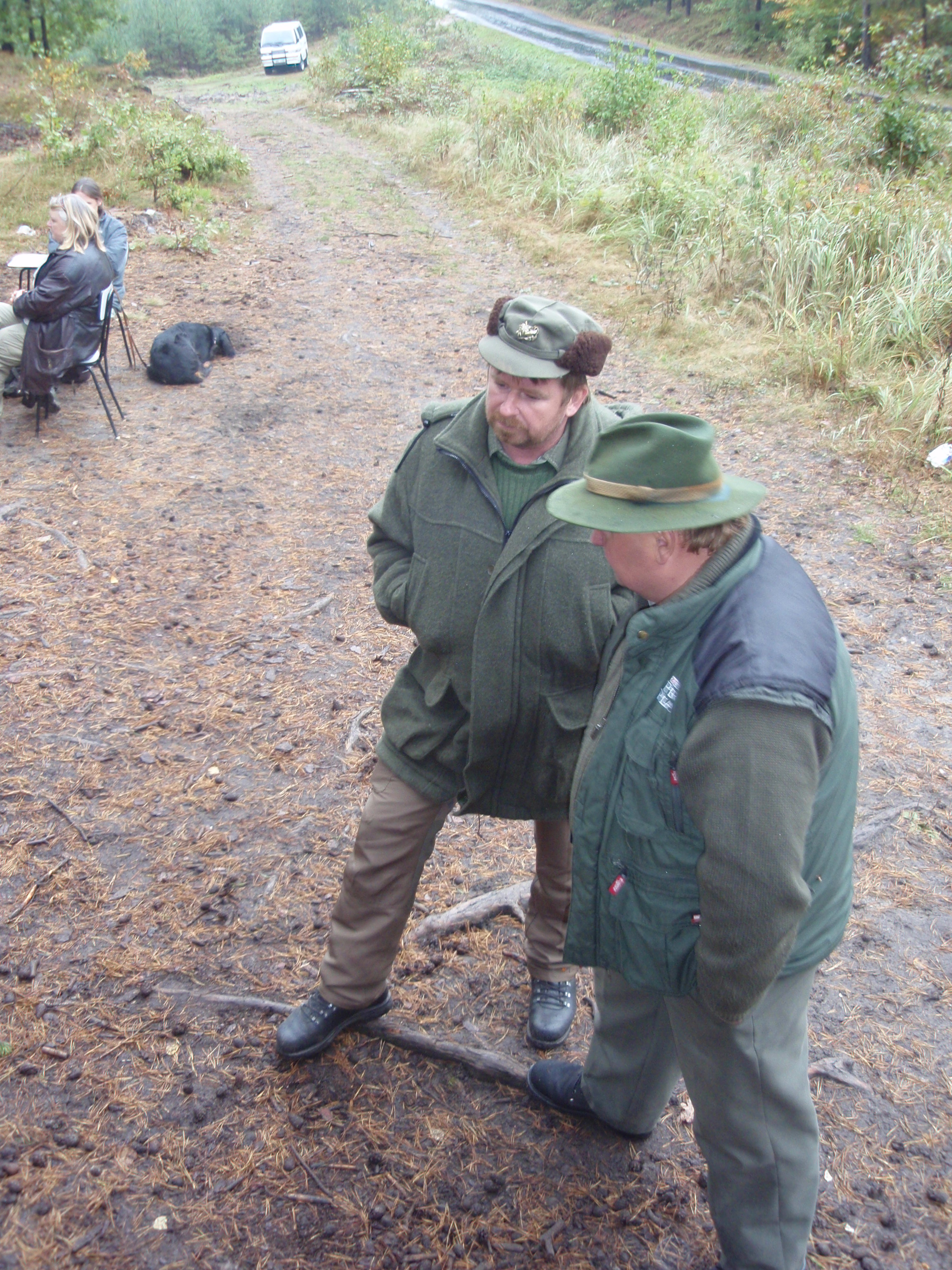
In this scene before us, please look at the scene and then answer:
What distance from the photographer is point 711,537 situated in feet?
5.65

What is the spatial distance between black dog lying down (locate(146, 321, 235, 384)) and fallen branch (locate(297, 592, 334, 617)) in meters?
3.86

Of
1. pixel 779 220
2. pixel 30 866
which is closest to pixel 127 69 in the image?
pixel 779 220

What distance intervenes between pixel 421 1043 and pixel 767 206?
9.42 meters

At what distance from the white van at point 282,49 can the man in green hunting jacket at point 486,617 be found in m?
38.2

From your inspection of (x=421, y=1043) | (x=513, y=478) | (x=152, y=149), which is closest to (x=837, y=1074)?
(x=421, y=1043)

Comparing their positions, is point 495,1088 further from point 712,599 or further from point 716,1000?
point 712,599

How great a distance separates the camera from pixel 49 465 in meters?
6.76

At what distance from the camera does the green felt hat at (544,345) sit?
7.41ft

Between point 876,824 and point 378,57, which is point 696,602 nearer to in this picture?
point 876,824

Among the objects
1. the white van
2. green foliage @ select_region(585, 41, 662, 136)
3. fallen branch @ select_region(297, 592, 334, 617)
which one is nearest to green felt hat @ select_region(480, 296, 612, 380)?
fallen branch @ select_region(297, 592, 334, 617)

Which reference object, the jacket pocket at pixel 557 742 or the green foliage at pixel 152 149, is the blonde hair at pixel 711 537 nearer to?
the jacket pocket at pixel 557 742

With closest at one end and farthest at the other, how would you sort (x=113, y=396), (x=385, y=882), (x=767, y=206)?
(x=385, y=882) → (x=113, y=396) → (x=767, y=206)

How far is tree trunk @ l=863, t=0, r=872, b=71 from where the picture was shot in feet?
85.8

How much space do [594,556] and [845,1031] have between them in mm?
1816
